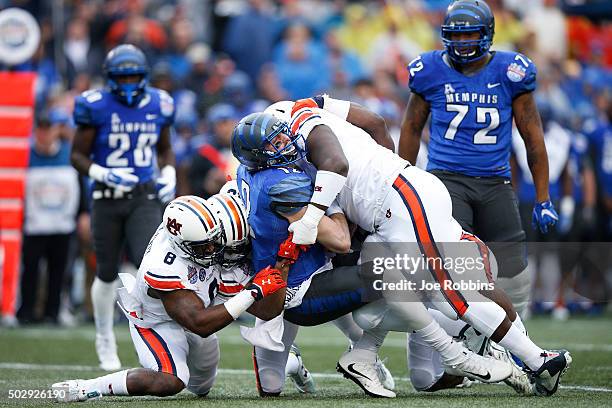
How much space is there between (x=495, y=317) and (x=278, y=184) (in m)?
1.20

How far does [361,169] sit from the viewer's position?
556 centimetres

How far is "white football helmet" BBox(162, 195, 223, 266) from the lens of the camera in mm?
5113

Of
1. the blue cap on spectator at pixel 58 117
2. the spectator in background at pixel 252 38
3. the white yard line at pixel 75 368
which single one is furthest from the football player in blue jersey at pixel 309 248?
the spectator in background at pixel 252 38

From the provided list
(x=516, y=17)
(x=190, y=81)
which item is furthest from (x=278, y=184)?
(x=516, y=17)

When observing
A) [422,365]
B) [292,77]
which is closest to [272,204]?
[422,365]

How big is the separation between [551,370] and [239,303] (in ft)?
4.93

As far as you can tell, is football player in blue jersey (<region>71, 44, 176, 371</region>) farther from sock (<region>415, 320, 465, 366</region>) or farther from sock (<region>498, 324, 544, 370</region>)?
sock (<region>498, 324, 544, 370</region>)

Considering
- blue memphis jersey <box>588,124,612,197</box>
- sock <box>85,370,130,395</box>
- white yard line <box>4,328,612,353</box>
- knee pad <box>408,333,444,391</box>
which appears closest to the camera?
sock <box>85,370,130,395</box>

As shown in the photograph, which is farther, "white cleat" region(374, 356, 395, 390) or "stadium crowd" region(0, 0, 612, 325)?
"stadium crowd" region(0, 0, 612, 325)

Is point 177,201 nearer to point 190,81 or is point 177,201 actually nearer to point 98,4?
point 190,81

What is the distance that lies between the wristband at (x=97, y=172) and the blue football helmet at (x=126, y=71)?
490mm

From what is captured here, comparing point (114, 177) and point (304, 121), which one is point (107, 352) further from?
point (304, 121)

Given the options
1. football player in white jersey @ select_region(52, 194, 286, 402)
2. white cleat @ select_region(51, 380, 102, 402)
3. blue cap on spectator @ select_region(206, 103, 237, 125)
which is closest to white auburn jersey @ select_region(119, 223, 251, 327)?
football player in white jersey @ select_region(52, 194, 286, 402)

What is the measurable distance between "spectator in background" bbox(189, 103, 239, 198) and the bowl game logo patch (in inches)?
185
